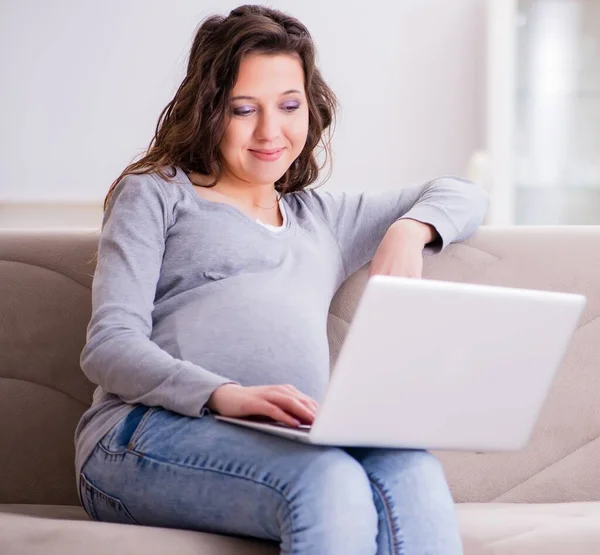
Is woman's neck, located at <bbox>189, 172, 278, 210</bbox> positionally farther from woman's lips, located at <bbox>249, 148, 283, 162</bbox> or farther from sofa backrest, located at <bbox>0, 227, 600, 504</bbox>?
sofa backrest, located at <bbox>0, 227, 600, 504</bbox>

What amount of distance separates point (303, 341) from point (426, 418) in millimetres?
346

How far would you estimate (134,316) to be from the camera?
1.25m

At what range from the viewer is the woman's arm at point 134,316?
114 centimetres

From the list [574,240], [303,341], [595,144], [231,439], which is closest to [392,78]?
[595,144]

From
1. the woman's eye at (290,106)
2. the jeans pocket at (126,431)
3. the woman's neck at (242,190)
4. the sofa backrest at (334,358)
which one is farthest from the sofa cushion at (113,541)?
the woman's eye at (290,106)

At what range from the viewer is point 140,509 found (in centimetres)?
113

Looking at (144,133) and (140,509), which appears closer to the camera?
(140,509)

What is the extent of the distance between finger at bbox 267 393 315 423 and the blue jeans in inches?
1.3

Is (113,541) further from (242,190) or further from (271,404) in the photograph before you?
(242,190)

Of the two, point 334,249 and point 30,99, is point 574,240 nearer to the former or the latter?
point 334,249

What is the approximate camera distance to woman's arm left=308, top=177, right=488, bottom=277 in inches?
59.0

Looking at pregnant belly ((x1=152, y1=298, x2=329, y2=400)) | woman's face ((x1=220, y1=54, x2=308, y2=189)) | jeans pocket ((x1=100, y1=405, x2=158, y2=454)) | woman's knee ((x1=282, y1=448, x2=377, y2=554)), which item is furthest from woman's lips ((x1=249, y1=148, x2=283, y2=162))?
woman's knee ((x1=282, y1=448, x2=377, y2=554))

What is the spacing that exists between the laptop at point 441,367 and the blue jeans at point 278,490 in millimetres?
35

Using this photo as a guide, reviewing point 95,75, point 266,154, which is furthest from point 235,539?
point 95,75
